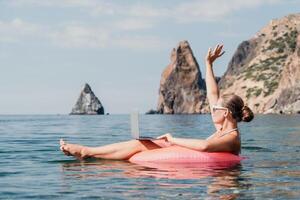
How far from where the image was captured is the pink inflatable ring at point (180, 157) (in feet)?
41.7

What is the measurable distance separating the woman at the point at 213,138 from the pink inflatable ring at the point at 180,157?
6.6 inches

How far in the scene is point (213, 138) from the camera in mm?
12602

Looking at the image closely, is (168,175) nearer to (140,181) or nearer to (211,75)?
(140,181)

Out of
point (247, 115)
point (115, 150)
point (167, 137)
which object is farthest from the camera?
point (115, 150)

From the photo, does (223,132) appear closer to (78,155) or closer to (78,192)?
(78,155)

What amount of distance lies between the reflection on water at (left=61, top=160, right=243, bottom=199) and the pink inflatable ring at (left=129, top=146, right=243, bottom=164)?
244mm

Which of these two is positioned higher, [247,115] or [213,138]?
[247,115]

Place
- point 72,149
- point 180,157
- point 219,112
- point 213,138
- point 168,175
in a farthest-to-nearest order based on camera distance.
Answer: point 72,149, point 180,157, point 213,138, point 219,112, point 168,175

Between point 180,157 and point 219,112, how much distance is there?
1.45m

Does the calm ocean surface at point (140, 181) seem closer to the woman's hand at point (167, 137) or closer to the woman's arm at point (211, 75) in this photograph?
the woman's hand at point (167, 137)

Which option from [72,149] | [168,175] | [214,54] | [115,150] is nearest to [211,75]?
[214,54]

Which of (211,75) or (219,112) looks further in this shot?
(211,75)

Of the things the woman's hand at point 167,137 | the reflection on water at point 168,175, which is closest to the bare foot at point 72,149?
the reflection on water at point 168,175

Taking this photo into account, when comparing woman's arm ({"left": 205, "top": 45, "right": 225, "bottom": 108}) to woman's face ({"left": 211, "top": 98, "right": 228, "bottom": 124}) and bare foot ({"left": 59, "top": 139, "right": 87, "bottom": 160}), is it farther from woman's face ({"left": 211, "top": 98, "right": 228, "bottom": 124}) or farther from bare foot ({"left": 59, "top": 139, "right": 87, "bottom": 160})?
bare foot ({"left": 59, "top": 139, "right": 87, "bottom": 160})
